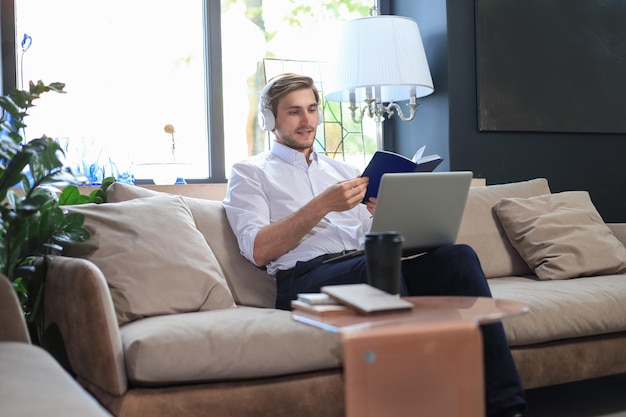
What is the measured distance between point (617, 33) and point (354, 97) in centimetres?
180

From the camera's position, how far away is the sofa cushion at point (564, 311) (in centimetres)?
226

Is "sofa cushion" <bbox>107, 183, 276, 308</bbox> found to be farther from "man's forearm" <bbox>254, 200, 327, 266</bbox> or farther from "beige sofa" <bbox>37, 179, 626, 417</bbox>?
"man's forearm" <bbox>254, 200, 327, 266</bbox>

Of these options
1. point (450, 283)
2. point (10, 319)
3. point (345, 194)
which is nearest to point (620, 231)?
point (450, 283)

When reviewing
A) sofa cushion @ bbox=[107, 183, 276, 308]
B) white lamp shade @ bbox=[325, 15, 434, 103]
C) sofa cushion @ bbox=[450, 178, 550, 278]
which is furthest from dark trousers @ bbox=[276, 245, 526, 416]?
white lamp shade @ bbox=[325, 15, 434, 103]

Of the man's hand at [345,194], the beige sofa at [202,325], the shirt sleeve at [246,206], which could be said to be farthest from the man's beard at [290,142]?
the man's hand at [345,194]

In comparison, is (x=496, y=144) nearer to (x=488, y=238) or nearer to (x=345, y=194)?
(x=488, y=238)

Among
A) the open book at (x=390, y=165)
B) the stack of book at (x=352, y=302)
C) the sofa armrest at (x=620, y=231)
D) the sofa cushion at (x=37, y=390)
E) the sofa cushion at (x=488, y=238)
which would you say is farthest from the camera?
the sofa armrest at (x=620, y=231)

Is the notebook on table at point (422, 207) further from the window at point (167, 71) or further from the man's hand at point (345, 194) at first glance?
the window at point (167, 71)

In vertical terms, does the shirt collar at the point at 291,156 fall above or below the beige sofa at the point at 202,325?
above

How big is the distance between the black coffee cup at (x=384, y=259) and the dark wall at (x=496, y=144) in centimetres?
237

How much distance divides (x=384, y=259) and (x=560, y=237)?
167 cm

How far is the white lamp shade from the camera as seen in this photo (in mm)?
3207

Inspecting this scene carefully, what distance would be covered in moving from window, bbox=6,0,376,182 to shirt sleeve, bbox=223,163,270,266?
26.6 inches

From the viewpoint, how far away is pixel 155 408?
1.73 metres
